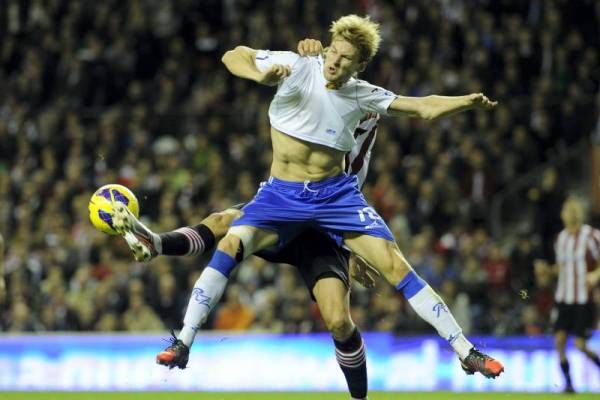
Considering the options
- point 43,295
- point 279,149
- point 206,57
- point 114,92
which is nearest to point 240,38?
point 206,57

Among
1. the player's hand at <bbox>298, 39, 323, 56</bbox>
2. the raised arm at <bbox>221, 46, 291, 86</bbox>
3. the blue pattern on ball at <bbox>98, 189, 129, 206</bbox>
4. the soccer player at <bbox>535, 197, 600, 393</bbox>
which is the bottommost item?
the soccer player at <bbox>535, 197, 600, 393</bbox>

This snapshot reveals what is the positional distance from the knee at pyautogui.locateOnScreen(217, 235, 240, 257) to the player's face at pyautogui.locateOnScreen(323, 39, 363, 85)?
116 centimetres

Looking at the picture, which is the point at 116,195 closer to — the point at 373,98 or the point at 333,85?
the point at 333,85

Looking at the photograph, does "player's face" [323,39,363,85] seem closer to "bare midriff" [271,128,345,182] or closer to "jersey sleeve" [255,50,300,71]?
"jersey sleeve" [255,50,300,71]

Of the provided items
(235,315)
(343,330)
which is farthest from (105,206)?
(235,315)

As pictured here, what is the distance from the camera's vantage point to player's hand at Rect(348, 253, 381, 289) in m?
8.96

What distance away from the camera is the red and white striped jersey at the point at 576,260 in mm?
13555

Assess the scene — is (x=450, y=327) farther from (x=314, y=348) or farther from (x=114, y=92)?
(x=114, y=92)

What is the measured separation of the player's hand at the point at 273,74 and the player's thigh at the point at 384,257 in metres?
1.16

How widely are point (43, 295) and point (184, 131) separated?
3091 millimetres

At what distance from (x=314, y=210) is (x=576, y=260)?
19.7 ft

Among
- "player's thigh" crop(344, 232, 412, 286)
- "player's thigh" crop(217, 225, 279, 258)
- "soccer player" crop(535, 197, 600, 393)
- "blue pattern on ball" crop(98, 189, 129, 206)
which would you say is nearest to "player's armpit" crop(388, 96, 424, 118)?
"player's thigh" crop(344, 232, 412, 286)

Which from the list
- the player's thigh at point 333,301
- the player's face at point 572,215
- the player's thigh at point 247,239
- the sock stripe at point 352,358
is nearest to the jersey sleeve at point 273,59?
the player's thigh at point 247,239

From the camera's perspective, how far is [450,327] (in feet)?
26.6
